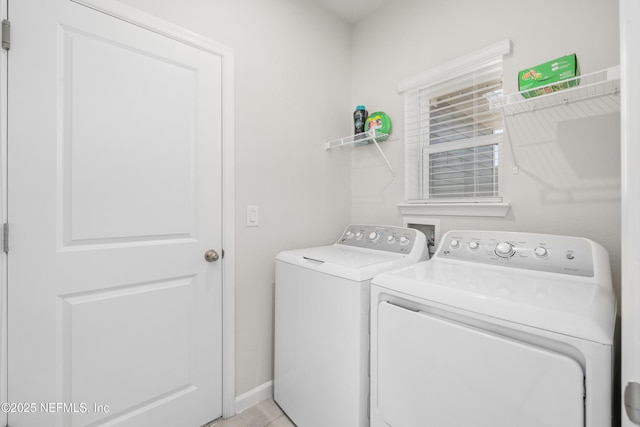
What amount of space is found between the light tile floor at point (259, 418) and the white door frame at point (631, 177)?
1.59 meters

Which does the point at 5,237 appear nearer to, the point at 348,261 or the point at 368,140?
the point at 348,261

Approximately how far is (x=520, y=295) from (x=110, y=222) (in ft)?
5.30

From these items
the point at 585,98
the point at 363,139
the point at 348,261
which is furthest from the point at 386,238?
the point at 585,98

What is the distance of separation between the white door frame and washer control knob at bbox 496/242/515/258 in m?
0.86

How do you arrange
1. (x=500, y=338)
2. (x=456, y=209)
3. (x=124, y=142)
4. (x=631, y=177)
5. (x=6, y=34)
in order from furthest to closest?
1. (x=456, y=209)
2. (x=124, y=142)
3. (x=6, y=34)
4. (x=500, y=338)
5. (x=631, y=177)

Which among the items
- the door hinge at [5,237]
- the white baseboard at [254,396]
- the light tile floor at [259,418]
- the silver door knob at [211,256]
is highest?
the door hinge at [5,237]

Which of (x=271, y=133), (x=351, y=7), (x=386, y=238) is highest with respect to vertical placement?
(x=351, y=7)

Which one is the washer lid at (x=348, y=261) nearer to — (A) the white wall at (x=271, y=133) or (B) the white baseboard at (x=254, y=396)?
(A) the white wall at (x=271, y=133)

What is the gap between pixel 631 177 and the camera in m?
0.44

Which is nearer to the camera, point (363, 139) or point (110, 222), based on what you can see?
point (110, 222)

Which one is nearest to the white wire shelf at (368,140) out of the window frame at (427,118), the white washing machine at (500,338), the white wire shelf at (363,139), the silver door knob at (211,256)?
the white wire shelf at (363,139)

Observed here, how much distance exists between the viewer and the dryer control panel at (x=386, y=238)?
163 cm

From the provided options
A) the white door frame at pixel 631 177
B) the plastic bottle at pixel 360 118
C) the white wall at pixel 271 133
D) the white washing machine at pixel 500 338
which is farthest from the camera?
the plastic bottle at pixel 360 118

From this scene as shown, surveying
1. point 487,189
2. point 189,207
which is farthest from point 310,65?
point 487,189
